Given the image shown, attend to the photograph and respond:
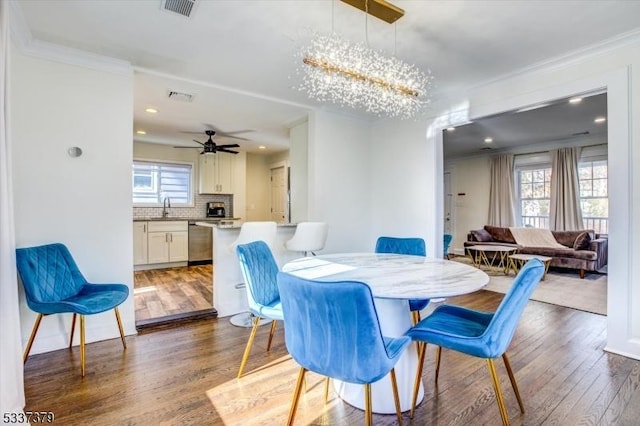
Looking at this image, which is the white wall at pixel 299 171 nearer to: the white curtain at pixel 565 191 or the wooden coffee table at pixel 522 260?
the wooden coffee table at pixel 522 260

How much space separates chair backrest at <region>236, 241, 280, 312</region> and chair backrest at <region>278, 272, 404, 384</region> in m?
0.77

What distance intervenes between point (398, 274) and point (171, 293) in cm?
340

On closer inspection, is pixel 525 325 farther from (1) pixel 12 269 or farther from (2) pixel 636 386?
(1) pixel 12 269

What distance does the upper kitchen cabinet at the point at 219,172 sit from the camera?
6.74m

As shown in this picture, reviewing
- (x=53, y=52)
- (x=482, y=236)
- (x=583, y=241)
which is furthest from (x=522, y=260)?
(x=53, y=52)

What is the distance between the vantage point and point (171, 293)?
4.20 m

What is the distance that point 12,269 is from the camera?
1812 millimetres

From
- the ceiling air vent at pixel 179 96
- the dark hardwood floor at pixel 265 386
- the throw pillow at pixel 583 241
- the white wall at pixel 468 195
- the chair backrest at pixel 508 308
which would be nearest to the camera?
the chair backrest at pixel 508 308

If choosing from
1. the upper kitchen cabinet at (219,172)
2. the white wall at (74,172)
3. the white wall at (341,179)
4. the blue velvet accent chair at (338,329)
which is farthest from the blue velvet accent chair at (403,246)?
the upper kitchen cabinet at (219,172)

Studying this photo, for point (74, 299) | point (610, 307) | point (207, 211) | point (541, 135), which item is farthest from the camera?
point (207, 211)

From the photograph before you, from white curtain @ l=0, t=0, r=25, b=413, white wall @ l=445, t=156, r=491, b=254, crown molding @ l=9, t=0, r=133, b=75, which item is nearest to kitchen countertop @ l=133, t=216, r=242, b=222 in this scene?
crown molding @ l=9, t=0, r=133, b=75

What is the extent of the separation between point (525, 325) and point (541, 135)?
4.57 m

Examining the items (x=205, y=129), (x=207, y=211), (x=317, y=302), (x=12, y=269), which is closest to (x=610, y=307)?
(x=317, y=302)

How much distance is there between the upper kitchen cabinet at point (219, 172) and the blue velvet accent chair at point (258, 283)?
4721 mm
